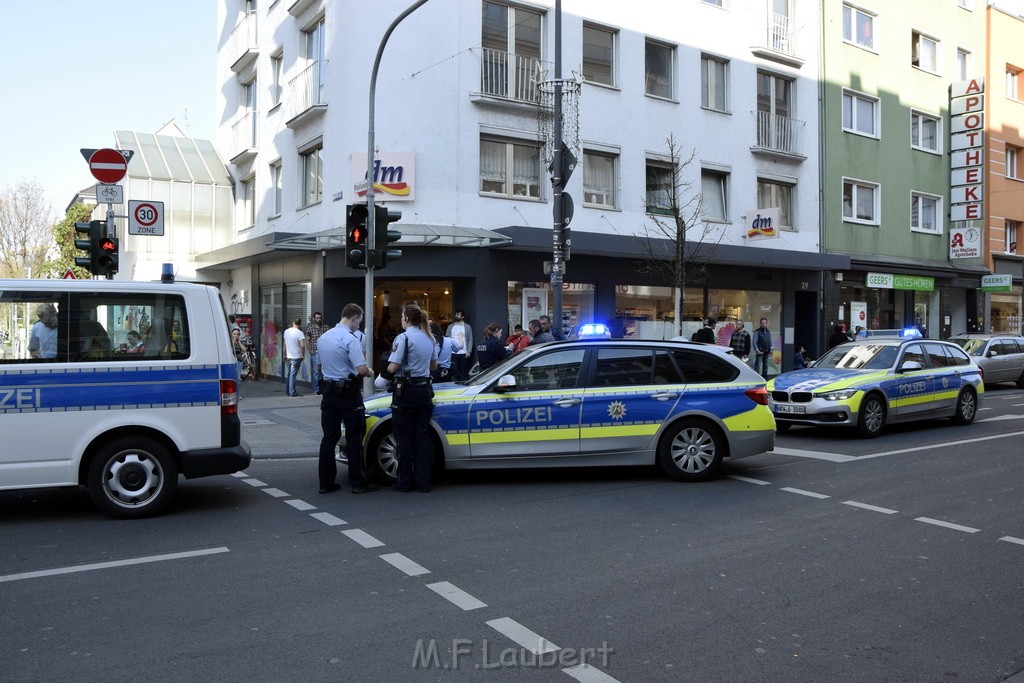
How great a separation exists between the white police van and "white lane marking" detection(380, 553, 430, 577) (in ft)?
6.96

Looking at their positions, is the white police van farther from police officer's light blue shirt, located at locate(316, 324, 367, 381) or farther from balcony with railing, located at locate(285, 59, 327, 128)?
balcony with railing, located at locate(285, 59, 327, 128)

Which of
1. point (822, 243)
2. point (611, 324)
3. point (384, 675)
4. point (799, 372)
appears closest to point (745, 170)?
point (822, 243)

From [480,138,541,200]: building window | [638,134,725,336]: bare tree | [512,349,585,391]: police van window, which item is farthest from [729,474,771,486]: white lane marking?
[638,134,725,336]: bare tree

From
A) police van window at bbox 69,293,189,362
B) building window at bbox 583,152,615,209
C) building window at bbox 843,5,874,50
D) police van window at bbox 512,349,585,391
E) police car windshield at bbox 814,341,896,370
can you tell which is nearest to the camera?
police van window at bbox 69,293,189,362

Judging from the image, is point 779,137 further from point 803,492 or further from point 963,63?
point 803,492

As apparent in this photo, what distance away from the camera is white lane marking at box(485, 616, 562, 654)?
4.28m

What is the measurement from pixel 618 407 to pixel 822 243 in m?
18.9

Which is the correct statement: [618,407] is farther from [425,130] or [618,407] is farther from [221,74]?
[221,74]

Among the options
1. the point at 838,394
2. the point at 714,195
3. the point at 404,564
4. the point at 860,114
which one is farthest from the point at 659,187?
the point at 404,564

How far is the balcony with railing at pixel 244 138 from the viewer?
24.3m

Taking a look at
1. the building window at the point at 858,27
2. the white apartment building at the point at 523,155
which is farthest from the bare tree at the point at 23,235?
the building window at the point at 858,27

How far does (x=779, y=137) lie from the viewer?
24578 millimetres

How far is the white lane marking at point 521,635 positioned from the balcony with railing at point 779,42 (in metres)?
22.1

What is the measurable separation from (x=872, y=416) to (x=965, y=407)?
8.82ft
